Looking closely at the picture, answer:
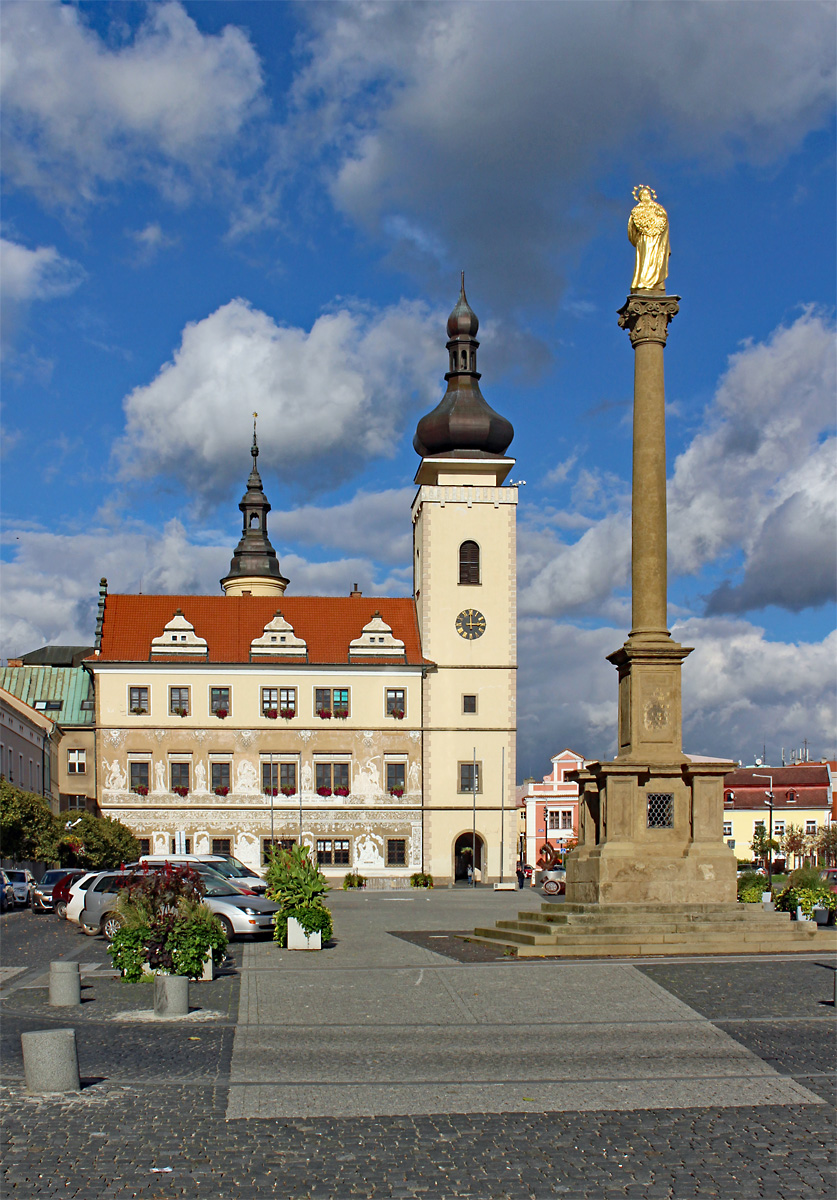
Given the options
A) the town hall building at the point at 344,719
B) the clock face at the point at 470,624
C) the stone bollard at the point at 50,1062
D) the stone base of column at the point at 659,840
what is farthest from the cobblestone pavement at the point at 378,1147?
the clock face at the point at 470,624

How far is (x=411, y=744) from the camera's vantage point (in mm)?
65875

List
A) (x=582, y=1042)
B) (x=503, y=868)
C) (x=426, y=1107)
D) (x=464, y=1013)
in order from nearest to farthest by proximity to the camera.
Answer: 1. (x=426, y=1107)
2. (x=582, y=1042)
3. (x=464, y=1013)
4. (x=503, y=868)

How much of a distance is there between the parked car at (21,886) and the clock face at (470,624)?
29.1m

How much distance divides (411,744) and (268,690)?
759cm

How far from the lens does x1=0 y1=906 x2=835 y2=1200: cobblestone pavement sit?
27.7ft

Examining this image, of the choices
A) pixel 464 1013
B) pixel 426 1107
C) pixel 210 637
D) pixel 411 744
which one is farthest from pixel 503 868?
pixel 426 1107

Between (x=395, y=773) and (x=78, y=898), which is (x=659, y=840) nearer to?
(x=78, y=898)

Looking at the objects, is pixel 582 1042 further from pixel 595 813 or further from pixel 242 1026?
pixel 595 813

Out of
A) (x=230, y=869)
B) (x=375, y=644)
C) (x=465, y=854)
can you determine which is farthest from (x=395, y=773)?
(x=230, y=869)

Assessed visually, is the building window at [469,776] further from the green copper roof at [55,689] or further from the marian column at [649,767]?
the marian column at [649,767]

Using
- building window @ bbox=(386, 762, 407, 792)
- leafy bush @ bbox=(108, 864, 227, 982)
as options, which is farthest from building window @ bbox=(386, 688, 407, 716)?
leafy bush @ bbox=(108, 864, 227, 982)

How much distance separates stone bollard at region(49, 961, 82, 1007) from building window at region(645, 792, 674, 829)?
37.8 ft

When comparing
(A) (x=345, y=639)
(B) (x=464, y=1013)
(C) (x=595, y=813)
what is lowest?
(B) (x=464, y=1013)

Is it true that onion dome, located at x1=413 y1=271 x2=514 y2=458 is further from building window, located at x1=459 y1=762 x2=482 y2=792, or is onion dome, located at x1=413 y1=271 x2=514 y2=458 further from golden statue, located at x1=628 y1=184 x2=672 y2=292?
golden statue, located at x1=628 y1=184 x2=672 y2=292
